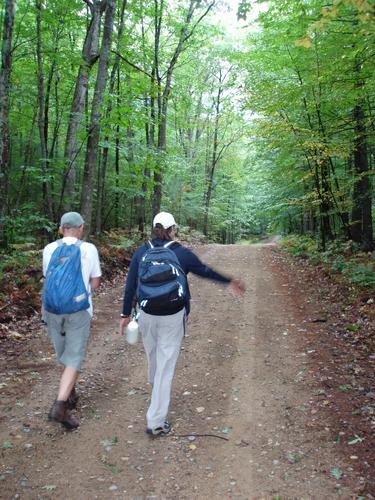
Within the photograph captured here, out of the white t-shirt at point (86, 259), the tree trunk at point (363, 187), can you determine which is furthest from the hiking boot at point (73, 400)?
the tree trunk at point (363, 187)

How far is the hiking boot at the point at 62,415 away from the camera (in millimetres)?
4344

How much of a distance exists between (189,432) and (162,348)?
1007 mm

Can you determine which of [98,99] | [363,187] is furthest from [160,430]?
[363,187]

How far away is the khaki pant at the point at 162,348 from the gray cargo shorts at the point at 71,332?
662mm

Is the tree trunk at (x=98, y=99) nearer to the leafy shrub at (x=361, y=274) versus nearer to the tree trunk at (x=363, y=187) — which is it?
the leafy shrub at (x=361, y=274)

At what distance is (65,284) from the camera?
4.30m

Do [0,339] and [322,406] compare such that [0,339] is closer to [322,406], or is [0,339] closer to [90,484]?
[90,484]

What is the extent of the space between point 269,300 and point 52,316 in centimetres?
691

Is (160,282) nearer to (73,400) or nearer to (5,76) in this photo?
(73,400)

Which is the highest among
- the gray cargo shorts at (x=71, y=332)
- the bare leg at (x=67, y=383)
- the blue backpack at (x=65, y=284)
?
the blue backpack at (x=65, y=284)

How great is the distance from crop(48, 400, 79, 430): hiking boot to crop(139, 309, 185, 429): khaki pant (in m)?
0.84

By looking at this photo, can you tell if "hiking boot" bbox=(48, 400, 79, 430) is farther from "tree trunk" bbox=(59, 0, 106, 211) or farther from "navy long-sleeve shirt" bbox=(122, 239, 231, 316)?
"tree trunk" bbox=(59, 0, 106, 211)

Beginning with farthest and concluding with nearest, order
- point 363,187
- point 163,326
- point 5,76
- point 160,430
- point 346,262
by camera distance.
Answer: point 363,187 → point 346,262 → point 5,76 → point 160,430 → point 163,326

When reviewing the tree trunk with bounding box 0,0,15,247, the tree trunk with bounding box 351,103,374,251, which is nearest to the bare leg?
the tree trunk with bounding box 0,0,15,247
